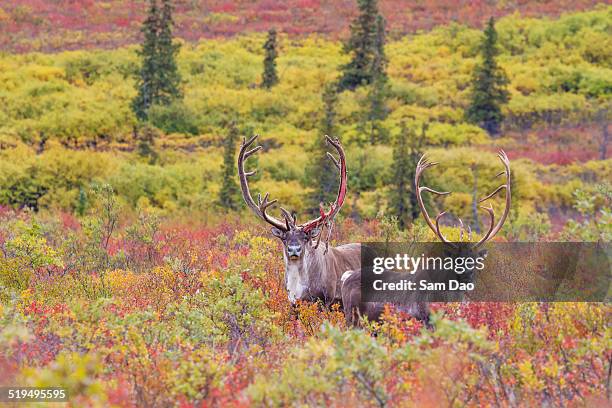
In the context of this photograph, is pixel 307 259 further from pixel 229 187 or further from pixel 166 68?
pixel 166 68

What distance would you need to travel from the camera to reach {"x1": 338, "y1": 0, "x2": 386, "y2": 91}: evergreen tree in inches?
1423

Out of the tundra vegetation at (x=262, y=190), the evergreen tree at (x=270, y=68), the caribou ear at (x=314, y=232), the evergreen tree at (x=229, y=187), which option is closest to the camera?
the tundra vegetation at (x=262, y=190)

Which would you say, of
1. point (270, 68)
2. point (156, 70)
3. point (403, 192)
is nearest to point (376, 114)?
point (270, 68)

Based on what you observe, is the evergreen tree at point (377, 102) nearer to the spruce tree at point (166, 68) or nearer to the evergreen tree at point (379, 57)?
the evergreen tree at point (379, 57)

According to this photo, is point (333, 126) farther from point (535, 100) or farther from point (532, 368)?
point (532, 368)

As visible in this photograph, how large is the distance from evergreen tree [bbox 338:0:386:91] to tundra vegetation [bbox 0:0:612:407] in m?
1.16

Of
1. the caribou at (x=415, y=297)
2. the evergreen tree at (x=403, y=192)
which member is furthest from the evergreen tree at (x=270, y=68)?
the caribou at (x=415, y=297)

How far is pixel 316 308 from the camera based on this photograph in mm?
8781

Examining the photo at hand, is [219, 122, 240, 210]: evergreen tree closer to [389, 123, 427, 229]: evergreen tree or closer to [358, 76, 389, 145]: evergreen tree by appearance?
[389, 123, 427, 229]: evergreen tree

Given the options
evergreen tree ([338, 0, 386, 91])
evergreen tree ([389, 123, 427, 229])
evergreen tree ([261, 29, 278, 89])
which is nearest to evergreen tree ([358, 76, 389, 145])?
evergreen tree ([338, 0, 386, 91])

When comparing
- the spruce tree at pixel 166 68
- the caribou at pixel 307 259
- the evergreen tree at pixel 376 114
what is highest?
the caribou at pixel 307 259

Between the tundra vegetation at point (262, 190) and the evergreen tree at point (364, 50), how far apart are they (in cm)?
116

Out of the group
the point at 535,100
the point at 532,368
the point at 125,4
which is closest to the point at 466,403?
the point at 532,368

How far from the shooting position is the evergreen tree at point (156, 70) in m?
31.8
